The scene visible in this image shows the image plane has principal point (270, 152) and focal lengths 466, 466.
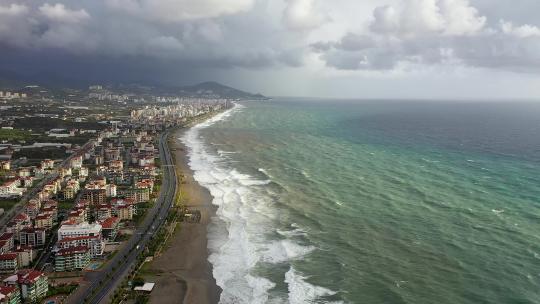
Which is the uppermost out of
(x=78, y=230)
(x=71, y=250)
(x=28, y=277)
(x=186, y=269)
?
(x=78, y=230)

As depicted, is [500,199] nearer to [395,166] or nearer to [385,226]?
[385,226]

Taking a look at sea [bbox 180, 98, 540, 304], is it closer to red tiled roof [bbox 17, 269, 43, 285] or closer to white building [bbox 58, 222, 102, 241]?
white building [bbox 58, 222, 102, 241]

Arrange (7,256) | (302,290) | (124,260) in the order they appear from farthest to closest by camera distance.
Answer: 1. (124,260)
2. (7,256)
3. (302,290)

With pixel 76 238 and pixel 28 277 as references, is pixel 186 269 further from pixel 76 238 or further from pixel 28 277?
pixel 28 277

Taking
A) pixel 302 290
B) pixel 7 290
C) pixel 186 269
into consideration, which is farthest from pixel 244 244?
pixel 7 290

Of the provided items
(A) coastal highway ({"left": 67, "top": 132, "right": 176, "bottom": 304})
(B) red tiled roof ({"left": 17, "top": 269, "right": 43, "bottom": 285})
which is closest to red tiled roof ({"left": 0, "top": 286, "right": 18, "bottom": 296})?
(B) red tiled roof ({"left": 17, "top": 269, "right": 43, "bottom": 285})

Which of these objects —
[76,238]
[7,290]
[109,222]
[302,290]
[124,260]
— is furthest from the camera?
[109,222]

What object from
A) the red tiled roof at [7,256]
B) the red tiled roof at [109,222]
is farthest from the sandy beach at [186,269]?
the red tiled roof at [7,256]
